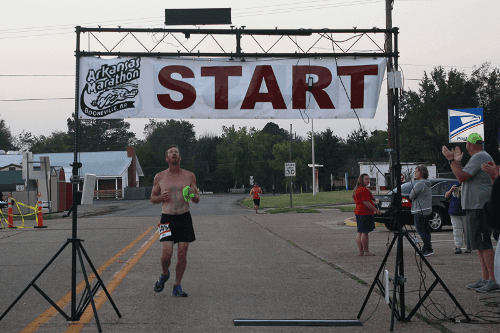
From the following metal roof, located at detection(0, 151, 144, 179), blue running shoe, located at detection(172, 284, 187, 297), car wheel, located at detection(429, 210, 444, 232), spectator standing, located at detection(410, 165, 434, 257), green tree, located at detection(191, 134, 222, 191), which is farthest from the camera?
green tree, located at detection(191, 134, 222, 191)

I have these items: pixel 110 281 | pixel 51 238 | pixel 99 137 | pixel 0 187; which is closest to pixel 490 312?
pixel 110 281

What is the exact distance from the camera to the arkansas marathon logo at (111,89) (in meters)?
7.98

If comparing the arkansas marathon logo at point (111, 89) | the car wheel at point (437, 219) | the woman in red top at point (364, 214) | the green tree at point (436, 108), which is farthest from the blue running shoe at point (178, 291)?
the green tree at point (436, 108)

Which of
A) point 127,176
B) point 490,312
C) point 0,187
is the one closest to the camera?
point 490,312

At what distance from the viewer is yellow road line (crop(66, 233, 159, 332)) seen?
5.79 m

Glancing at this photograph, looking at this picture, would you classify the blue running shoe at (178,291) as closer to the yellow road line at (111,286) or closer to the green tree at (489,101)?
the yellow road line at (111,286)

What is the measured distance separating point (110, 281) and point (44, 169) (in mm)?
23274

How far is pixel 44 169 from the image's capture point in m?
30.0

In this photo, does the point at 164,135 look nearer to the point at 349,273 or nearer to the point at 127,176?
the point at 127,176

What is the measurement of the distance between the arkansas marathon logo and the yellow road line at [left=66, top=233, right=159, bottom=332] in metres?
2.58

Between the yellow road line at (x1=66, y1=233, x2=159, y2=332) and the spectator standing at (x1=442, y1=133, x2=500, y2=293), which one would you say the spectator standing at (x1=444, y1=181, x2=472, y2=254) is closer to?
the spectator standing at (x1=442, y1=133, x2=500, y2=293)

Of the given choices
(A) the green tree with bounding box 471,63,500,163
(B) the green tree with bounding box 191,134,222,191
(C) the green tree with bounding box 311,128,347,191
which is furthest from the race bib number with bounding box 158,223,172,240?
(B) the green tree with bounding box 191,134,222,191

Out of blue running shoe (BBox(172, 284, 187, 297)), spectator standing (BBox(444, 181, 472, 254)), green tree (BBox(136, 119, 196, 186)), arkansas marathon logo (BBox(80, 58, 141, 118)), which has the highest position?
green tree (BBox(136, 119, 196, 186))

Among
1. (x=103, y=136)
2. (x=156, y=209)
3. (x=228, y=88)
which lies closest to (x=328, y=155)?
(x=103, y=136)
